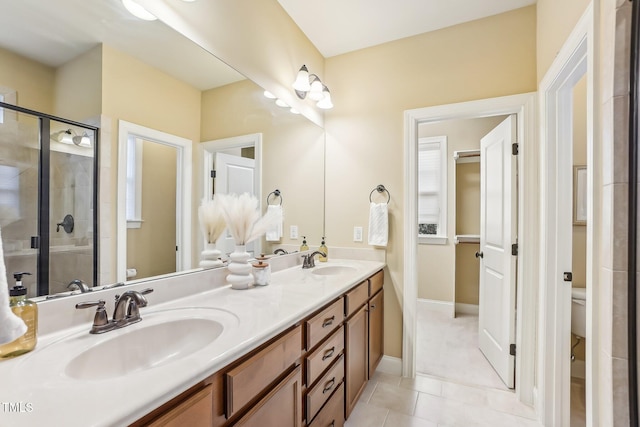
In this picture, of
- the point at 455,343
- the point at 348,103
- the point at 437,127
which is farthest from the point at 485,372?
the point at 437,127

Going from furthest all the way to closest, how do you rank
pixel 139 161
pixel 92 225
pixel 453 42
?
1. pixel 453 42
2. pixel 139 161
3. pixel 92 225

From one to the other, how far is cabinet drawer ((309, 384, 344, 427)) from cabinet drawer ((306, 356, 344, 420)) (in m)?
0.04

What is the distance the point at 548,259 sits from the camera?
171 cm

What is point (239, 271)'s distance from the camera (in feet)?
4.75

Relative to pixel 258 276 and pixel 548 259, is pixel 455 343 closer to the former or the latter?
pixel 548 259

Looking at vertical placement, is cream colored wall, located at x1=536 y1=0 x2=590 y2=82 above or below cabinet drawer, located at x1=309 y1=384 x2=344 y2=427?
above

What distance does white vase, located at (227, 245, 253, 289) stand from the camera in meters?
1.43

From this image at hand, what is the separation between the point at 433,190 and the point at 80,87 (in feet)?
11.7

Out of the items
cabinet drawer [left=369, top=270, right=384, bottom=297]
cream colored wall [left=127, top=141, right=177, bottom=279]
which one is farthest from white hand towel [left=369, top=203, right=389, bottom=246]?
cream colored wall [left=127, top=141, right=177, bottom=279]

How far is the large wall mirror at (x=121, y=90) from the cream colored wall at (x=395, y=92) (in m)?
0.97

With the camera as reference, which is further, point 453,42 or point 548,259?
point 453,42

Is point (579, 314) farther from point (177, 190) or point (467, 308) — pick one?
point (177, 190)

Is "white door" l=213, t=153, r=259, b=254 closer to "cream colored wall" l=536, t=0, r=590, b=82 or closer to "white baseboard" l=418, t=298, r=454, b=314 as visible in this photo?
"cream colored wall" l=536, t=0, r=590, b=82

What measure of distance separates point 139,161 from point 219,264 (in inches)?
23.8
